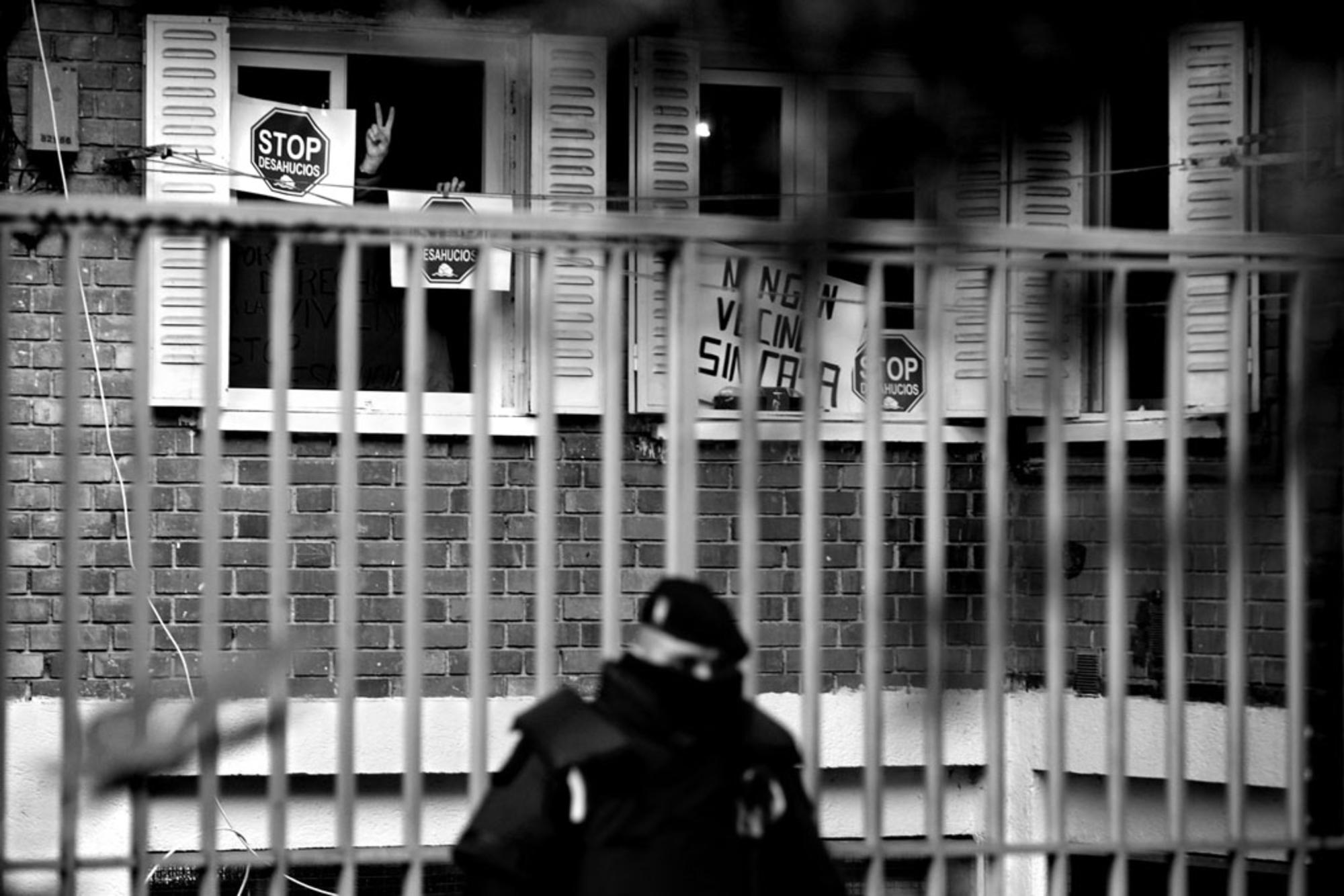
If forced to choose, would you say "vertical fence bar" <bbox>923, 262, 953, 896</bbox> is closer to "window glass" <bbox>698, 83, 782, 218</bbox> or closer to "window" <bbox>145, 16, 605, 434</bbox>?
"window glass" <bbox>698, 83, 782, 218</bbox>

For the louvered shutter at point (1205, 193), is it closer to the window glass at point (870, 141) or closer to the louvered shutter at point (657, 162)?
the louvered shutter at point (657, 162)

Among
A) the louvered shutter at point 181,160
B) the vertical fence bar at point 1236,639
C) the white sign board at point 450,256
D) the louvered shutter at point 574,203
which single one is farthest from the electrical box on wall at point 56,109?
the vertical fence bar at point 1236,639

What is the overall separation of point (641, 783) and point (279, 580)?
87cm

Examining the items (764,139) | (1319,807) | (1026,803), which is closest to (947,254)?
(1319,807)

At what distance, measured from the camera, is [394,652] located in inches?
228

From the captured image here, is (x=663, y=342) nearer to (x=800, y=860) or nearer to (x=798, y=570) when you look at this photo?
(x=798, y=570)

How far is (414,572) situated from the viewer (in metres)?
3.30

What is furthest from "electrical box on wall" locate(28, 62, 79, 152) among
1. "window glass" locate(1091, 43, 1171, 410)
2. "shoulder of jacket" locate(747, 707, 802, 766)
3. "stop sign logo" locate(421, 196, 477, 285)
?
"shoulder of jacket" locate(747, 707, 802, 766)

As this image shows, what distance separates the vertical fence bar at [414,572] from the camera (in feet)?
10.7

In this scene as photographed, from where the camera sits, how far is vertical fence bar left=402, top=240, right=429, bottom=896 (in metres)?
3.26

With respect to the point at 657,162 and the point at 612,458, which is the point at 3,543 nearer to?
the point at 612,458

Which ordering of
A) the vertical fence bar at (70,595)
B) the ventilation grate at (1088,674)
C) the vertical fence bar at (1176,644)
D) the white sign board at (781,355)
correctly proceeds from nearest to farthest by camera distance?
1. the vertical fence bar at (70,595)
2. the vertical fence bar at (1176,644)
3. the white sign board at (781,355)
4. the ventilation grate at (1088,674)

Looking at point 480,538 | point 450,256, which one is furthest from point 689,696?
point 450,256

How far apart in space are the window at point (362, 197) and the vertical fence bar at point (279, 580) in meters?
2.31
